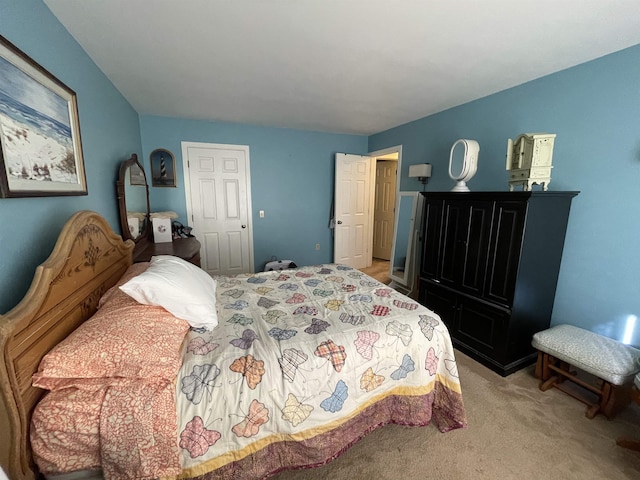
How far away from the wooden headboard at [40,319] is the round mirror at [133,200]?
94 cm

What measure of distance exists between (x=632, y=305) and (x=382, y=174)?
4193 millimetres

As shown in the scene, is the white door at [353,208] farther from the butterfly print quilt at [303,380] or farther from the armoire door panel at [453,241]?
the butterfly print quilt at [303,380]

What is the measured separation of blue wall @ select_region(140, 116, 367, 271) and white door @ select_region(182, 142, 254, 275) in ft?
0.32

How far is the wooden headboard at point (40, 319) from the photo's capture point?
827 mm

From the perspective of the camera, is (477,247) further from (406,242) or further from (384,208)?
(384,208)

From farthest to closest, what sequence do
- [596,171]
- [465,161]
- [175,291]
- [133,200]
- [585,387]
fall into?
[133,200], [465,161], [596,171], [585,387], [175,291]

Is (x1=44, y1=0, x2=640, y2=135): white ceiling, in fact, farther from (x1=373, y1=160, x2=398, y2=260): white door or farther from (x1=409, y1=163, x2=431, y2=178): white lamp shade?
(x1=373, y1=160, x2=398, y2=260): white door

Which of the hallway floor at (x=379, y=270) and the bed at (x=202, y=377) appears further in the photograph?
the hallway floor at (x=379, y=270)

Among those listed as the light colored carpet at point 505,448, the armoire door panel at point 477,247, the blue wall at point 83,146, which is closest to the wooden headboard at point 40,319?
the blue wall at point 83,146

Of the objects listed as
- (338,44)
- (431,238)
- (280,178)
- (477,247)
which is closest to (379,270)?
(431,238)

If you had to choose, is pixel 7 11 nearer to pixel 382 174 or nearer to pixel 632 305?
pixel 632 305

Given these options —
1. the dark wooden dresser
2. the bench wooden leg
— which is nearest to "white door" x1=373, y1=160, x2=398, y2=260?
the bench wooden leg

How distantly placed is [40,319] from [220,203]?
305 cm

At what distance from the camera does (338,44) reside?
5.74ft
